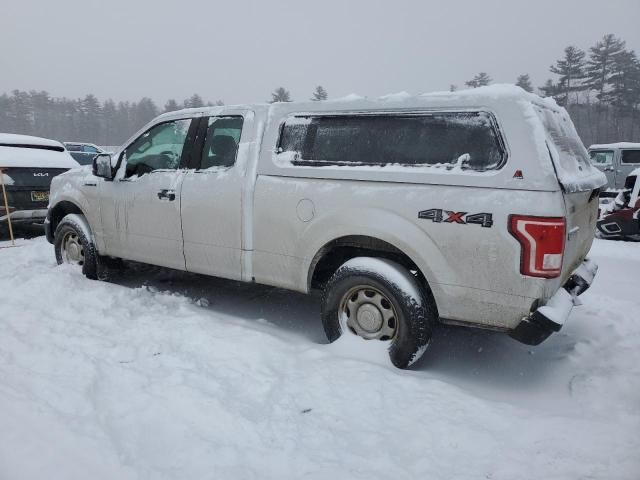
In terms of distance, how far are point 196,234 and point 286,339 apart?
128 cm

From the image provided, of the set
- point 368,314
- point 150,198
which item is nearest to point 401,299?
point 368,314

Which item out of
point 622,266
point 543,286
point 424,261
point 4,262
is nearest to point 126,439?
point 424,261

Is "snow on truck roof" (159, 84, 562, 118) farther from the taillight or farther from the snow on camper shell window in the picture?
the taillight

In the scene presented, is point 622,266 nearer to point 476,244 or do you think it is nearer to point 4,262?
point 476,244

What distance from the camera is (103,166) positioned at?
15.5ft

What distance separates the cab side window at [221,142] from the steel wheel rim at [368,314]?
1597mm

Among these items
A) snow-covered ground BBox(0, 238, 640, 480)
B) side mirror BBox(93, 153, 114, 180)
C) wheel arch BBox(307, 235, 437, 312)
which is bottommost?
snow-covered ground BBox(0, 238, 640, 480)

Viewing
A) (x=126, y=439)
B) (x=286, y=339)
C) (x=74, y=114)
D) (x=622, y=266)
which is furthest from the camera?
(x=74, y=114)

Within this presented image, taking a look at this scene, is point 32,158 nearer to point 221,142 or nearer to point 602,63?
point 221,142

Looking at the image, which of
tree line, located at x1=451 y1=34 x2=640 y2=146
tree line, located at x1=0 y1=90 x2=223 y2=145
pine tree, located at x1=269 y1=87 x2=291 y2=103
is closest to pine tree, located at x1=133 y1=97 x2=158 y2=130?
tree line, located at x1=0 y1=90 x2=223 y2=145

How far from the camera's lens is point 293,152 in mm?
3652

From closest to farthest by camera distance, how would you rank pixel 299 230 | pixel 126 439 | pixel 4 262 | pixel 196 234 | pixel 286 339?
pixel 126 439
pixel 299 230
pixel 286 339
pixel 196 234
pixel 4 262

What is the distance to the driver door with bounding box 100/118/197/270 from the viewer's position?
170 inches

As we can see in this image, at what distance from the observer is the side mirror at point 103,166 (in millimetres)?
4715
